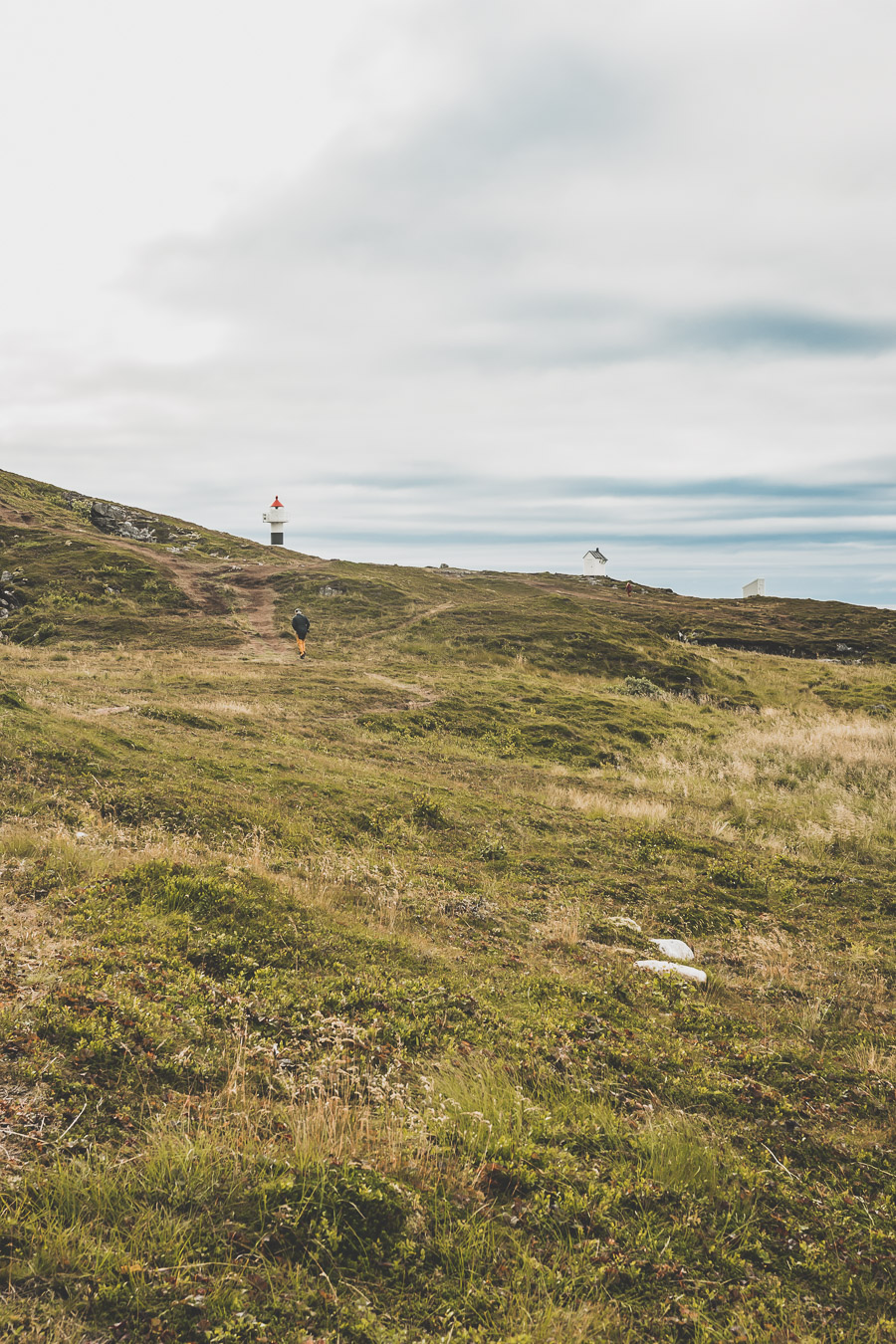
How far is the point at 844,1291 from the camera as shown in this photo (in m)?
4.32

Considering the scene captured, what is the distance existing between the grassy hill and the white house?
4223 inches

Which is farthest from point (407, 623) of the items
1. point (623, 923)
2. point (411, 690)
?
point (623, 923)

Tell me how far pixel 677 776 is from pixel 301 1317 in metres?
19.5

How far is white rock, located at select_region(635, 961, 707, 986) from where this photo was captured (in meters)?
8.62

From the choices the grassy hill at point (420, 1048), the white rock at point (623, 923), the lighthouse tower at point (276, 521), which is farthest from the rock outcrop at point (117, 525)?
the white rock at point (623, 923)

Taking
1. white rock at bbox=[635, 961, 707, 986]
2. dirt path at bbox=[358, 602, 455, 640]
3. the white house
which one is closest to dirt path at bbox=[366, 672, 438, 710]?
dirt path at bbox=[358, 602, 455, 640]

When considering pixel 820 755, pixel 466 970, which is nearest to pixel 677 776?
pixel 820 755

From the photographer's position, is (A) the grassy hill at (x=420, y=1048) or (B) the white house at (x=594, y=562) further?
(B) the white house at (x=594, y=562)

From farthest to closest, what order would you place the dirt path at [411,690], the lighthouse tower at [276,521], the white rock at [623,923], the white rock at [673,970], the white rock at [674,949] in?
the lighthouse tower at [276,521] < the dirt path at [411,690] < the white rock at [623,923] < the white rock at [674,949] < the white rock at [673,970]

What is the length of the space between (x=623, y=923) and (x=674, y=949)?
898 millimetres

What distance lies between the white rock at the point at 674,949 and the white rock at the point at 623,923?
Result: 1.03ft

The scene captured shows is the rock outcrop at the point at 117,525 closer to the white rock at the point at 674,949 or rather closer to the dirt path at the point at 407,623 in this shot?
the dirt path at the point at 407,623

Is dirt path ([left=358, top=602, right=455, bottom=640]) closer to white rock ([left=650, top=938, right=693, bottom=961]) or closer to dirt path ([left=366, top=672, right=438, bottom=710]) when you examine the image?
dirt path ([left=366, top=672, right=438, bottom=710])

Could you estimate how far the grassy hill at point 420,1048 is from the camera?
382 cm
